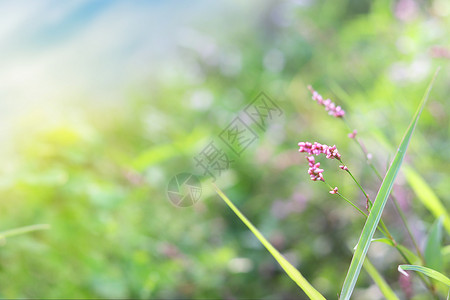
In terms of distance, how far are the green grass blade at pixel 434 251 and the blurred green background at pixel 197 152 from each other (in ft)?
0.68

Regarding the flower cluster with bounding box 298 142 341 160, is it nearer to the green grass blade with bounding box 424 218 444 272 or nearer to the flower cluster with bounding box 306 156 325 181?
the flower cluster with bounding box 306 156 325 181

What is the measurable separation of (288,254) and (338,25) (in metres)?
2.18

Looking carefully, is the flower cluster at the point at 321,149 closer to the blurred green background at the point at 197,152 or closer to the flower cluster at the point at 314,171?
the flower cluster at the point at 314,171

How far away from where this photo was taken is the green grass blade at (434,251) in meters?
0.97

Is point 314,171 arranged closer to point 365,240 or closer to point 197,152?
point 365,240

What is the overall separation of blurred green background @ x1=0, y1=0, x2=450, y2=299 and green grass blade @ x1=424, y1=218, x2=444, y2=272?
0.68ft

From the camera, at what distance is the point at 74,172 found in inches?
57.4

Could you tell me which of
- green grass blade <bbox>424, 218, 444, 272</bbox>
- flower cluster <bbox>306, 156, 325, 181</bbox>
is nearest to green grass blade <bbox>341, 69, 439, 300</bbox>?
flower cluster <bbox>306, 156, 325, 181</bbox>

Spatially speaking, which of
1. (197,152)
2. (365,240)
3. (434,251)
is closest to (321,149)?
(365,240)

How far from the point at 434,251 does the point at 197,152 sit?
104cm

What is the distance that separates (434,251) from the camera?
980 mm

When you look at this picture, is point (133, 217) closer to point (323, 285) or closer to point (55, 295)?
point (55, 295)

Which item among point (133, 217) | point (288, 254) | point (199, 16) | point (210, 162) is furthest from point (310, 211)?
point (199, 16)

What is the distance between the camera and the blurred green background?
4.55ft
